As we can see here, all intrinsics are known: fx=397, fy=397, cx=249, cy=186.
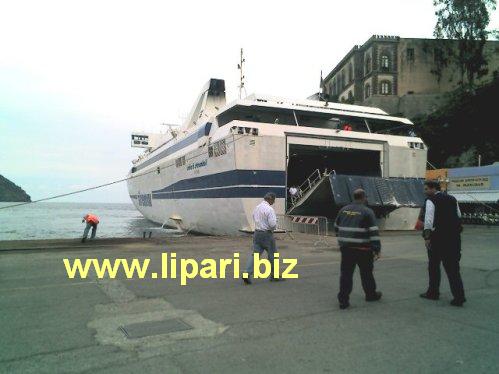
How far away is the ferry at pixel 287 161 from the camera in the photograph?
16812 millimetres

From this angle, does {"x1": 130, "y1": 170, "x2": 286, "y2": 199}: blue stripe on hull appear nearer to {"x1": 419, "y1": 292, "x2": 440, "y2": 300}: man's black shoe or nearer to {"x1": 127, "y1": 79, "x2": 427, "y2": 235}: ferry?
{"x1": 127, "y1": 79, "x2": 427, "y2": 235}: ferry

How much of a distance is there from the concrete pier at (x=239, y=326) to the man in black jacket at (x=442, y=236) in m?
0.34

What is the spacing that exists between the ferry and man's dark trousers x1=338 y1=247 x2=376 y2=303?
10.8 m

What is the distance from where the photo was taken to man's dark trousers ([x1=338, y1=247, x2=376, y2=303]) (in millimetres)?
5469

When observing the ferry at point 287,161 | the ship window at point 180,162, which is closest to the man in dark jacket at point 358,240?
the ferry at point 287,161

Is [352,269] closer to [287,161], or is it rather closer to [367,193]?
[287,161]

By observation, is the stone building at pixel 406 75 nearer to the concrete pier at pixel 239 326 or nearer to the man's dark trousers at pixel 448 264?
the concrete pier at pixel 239 326

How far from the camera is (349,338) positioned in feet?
14.0

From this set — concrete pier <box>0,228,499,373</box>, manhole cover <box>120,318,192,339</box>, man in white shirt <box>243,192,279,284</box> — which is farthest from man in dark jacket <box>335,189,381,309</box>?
manhole cover <box>120,318,192,339</box>

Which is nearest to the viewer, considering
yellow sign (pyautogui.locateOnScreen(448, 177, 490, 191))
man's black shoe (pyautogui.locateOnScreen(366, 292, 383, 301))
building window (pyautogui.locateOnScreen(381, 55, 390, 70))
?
man's black shoe (pyautogui.locateOnScreen(366, 292, 383, 301))

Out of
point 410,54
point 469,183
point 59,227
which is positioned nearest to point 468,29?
point 410,54

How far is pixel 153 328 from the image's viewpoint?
4617 millimetres

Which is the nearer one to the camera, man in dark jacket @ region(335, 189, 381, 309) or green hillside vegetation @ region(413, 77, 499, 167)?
man in dark jacket @ region(335, 189, 381, 309)

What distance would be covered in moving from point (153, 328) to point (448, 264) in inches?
163
